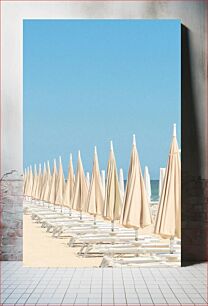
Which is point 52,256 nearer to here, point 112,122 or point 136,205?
point 136,205

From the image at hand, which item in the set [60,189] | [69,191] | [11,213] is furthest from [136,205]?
[11,213]

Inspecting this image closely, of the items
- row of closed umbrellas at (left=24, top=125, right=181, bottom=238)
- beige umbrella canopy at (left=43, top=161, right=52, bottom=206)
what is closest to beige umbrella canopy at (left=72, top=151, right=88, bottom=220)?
row of closed umbrellas at (left=24, top=125, right=181, bottom=238)

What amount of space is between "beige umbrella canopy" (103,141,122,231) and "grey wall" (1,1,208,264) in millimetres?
690

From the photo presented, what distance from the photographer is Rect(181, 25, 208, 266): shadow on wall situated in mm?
6129

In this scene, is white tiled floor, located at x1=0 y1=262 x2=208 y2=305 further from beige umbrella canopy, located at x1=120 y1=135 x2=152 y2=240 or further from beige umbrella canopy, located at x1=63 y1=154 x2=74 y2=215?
beige umbrella canopy, located at x1=63 y1=154 x2=74 y2=215

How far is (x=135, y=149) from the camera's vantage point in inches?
236

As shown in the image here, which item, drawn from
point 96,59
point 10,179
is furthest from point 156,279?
point 96,59

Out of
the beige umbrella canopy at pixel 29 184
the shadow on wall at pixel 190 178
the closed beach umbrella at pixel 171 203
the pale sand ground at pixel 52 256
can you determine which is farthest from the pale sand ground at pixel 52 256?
the shadow on wall at pixel 190 178

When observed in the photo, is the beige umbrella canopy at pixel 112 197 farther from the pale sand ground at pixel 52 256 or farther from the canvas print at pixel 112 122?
the pale sand ground at pixel 52 256

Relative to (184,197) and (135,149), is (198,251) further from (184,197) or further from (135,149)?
(135,149)

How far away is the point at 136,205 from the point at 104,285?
3.93ft

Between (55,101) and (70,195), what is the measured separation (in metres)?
1.07

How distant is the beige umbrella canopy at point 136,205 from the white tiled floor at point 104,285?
510 mm

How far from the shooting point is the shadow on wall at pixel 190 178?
20.1ft
